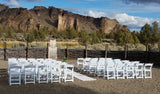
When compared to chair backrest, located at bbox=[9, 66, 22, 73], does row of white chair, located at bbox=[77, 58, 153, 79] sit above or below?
below

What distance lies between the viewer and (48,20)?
135250mm

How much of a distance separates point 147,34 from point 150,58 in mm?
12296

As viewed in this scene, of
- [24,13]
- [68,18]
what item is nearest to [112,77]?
[24,13]

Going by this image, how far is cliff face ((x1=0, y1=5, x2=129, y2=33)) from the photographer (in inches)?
4685

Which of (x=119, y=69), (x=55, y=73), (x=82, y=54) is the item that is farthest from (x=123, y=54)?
(x=55, y=73)

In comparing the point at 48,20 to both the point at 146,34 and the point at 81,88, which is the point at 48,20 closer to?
the point at 146,34

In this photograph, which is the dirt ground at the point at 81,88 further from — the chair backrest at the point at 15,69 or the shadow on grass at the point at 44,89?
the chair backrest at the point at 15,69

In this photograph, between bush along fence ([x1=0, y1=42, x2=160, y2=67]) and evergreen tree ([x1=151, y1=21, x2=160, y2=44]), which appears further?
evergreen tree ([x1=151, y1=21, x2=160, y2=44])

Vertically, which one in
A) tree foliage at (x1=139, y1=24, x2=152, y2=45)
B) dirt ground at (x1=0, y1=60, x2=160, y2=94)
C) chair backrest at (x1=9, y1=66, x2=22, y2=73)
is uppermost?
tree foliage at (x1=139, y1=24, x2=152, y2=45)

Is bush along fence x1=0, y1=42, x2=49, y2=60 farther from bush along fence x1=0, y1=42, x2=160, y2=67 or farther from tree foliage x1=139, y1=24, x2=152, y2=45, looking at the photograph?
tree foliage x1=139, y1=24, x2=152, y2=45

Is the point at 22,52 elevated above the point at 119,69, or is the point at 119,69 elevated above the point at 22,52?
the point at 22,52

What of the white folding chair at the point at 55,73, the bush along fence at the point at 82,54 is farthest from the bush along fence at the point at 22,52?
the white folding chair at the point at 55,73

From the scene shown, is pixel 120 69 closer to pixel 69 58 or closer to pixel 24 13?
pixel 69 58

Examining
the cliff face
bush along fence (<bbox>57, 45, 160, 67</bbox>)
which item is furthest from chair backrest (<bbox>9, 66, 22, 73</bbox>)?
the cliff face
